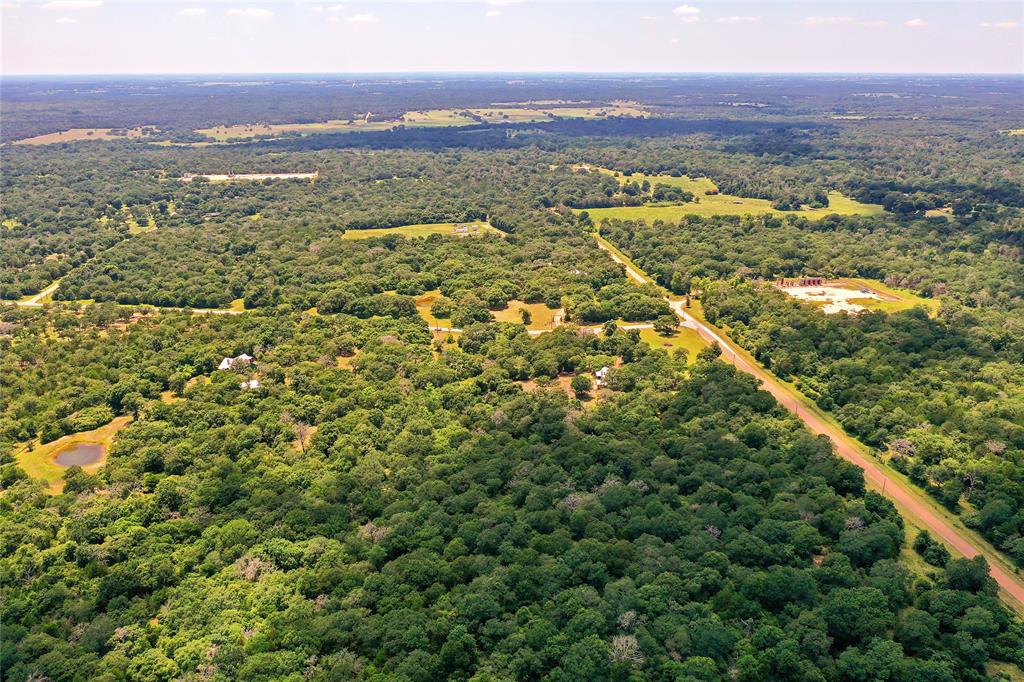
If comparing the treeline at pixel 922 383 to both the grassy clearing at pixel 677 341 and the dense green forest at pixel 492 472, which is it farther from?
the grassy clearing at pixel 677 341

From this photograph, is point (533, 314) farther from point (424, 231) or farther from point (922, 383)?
point (424, 231)

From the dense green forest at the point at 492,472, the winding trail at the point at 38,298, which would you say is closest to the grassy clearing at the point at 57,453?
the dense green forest at the point at 492,472

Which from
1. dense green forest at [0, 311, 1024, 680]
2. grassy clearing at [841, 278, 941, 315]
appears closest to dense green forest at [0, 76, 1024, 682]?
dense green forest at [0, 311, 1024, 680]

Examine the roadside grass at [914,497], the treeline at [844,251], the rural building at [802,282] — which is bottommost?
the roadside grass at [914,497]

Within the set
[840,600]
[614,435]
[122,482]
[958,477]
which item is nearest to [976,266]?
[958,477]

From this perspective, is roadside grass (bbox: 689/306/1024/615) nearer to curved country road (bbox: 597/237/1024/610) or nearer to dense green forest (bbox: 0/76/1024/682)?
curved country road (bbox: 597/237/1024/610)

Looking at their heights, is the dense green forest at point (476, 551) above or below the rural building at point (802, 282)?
below
